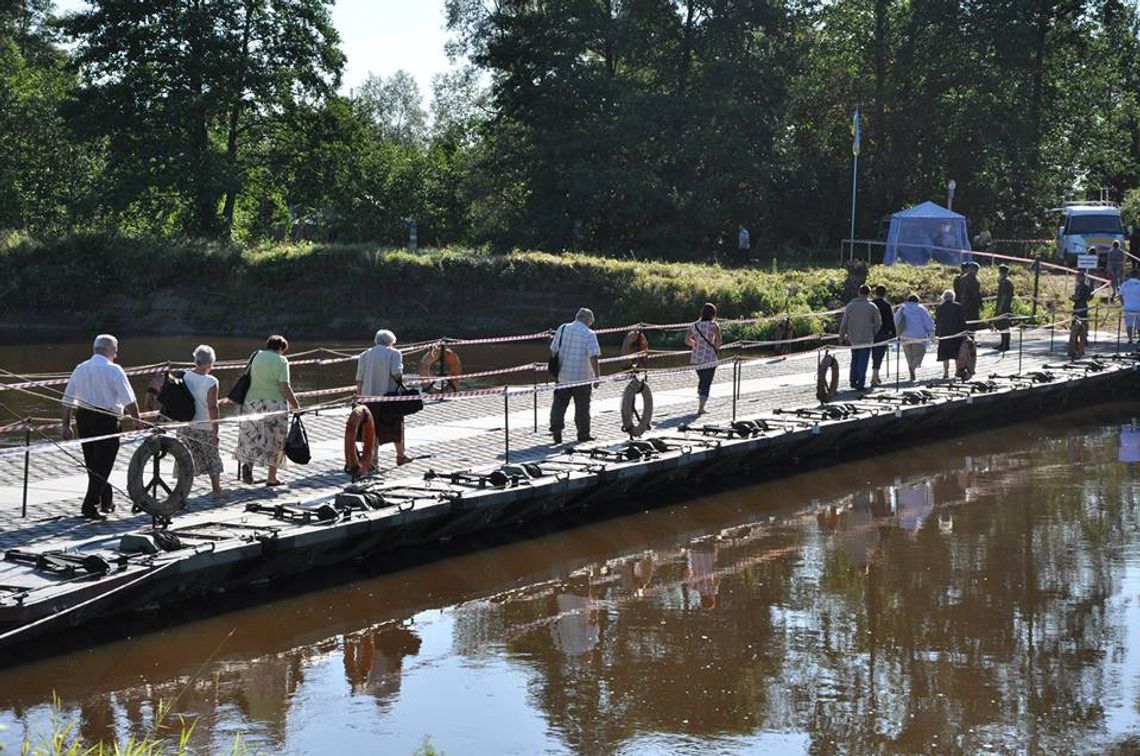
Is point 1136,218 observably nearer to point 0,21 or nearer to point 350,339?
point 350,339

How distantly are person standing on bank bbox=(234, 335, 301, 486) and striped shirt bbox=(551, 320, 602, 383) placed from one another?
4.06 metres

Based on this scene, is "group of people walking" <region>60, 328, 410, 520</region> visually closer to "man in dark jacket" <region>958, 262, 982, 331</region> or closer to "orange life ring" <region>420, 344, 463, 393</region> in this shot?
"orange life ring" <region>420, 344, 463, 393</region>

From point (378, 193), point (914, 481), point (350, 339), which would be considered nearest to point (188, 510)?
point (914, 481)

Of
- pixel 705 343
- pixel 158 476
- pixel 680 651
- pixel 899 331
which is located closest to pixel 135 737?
pixel 158 476

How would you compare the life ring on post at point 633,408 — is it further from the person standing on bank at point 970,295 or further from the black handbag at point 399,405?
the person standing on bank at point 970,295

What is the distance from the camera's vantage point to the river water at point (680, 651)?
1145 cm

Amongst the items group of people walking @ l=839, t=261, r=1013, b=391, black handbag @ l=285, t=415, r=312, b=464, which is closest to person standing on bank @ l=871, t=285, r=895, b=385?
group of people walking @ l=839, t=261, r=1013, b=391

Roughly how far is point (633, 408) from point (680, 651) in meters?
6.97

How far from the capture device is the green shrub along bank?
152 feet

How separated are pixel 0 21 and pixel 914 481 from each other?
54.3 meters

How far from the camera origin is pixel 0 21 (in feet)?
217

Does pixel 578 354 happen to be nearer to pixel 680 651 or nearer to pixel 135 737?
pixel 680 651

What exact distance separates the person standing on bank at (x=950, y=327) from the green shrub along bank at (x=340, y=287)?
53.9 ft

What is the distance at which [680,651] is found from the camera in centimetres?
1344
